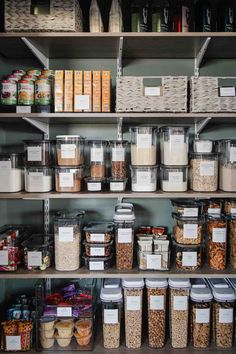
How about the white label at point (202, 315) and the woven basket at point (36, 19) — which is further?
the white label at point (202, 315)

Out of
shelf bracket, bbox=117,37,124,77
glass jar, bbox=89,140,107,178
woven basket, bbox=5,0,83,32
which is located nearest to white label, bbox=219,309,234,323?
glass jar, bbox=89,140,107,178

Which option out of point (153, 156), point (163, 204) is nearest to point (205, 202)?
point (163, 204)

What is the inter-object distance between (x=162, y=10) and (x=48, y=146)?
1043 millimetres

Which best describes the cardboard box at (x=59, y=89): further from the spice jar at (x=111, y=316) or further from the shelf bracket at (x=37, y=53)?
the spice jar at (x=111, y=316)

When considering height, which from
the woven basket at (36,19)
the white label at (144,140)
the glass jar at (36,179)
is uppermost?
the woven basket at (36,19)

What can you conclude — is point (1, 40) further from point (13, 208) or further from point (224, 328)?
point (224, 328)

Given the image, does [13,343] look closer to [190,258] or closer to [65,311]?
[65,311]

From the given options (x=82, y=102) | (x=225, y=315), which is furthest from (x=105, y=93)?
(x=225, y=315)

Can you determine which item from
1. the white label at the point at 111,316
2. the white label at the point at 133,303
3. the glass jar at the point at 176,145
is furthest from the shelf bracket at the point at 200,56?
the white label at the point at 111,316

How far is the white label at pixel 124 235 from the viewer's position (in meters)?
1.91

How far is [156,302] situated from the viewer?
1915 mm

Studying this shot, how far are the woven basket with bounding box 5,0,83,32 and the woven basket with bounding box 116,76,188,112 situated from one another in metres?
0.42

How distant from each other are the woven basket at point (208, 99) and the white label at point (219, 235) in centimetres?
69

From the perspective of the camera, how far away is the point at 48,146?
1956 millimetres
